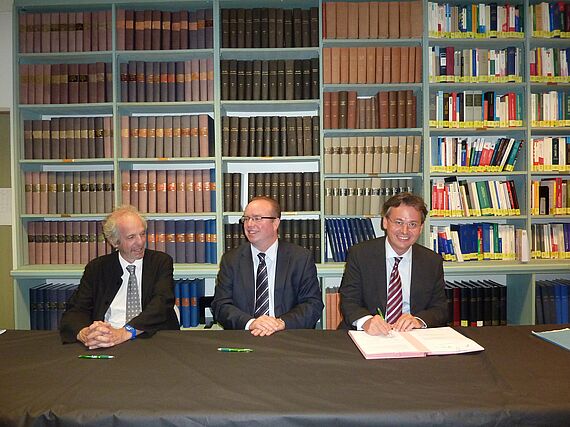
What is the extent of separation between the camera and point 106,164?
386cm

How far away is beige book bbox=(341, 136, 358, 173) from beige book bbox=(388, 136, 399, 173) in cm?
27

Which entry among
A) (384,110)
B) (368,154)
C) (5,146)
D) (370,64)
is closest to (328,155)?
(368,154)

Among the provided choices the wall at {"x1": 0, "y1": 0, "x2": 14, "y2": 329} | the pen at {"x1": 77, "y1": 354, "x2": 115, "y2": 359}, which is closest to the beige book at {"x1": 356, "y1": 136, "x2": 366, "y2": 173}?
the pen at {"x1": 77, "y1": 354, "x2": 115, "y2": 359}

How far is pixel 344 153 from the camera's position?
140 inches

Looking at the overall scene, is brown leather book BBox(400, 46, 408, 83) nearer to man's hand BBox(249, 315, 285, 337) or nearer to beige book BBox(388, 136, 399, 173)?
beige book BBox(388, 136, 399, 173)

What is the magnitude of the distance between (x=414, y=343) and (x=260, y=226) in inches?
41.5

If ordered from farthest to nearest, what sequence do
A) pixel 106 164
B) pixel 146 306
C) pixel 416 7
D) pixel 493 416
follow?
pixel 106 164 → pixel 416 7 → pixel 146 306 → pixel 493 416

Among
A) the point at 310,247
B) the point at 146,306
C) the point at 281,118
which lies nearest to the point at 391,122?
the point at 281,118

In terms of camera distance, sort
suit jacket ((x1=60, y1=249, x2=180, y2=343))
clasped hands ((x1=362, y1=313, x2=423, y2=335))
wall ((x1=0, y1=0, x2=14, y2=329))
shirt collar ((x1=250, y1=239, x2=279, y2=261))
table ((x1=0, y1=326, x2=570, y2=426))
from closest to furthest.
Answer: table ((x1=0, y1=326, x2=570, y2=426)) < clasped hands ((x1=362, y1=313, x2=423, y2=335)) < suit jacket ((x1=60, y1=249, x2=180, y2=343)) < shirt collar ((x1=250, y1=239, x2=279, y2=261)) < wall ((x1=0, y1=0, x2=14, y2=329))

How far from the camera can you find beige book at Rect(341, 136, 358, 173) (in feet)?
11.7

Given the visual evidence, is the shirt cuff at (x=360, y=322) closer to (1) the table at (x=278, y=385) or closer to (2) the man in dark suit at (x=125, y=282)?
(1) the table at (x=278, y=385)

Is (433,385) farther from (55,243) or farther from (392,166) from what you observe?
(55,243)

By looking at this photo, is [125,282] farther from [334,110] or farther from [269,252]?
[334,110]

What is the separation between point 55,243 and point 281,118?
7.01ft
